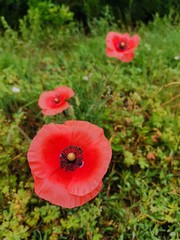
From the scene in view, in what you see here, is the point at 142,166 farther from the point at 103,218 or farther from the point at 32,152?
the point at 32,152

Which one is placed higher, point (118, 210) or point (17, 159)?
point (17, 159)

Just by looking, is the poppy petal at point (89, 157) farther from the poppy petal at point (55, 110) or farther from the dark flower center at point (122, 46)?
the dark flower center at point (122, 46)

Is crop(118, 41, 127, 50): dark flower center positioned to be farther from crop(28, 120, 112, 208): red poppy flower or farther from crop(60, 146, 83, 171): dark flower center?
crop(60, 146, 83, 171): dark flower center

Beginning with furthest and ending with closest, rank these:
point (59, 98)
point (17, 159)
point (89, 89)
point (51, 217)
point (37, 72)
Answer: point (37, 72) → point (89, 89) → point (17, 159) → point (59, 98) → point (51, 217)

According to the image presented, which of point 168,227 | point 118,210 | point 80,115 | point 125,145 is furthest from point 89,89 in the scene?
point 168,227

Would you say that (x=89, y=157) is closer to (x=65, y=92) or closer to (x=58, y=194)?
(x=58, y=194)

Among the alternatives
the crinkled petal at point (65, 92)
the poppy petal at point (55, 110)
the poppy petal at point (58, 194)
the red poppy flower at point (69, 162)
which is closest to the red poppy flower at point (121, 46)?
the crinkled petal at point (65, 92)
